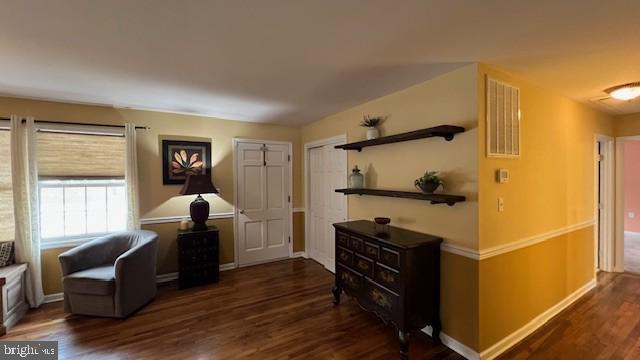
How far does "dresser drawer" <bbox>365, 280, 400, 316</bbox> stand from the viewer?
2.13 metres

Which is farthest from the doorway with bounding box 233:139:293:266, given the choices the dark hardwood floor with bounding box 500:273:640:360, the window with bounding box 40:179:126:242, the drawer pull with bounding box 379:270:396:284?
the dark hardwood floor with bounding box 500:273:640:360

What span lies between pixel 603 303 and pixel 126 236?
18.1ft

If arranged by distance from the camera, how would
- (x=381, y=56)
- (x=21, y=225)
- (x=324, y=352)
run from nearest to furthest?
(x=381, y=56), (x=324, y=352), (x=21, y=225)

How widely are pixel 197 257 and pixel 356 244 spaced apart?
85.3 inches

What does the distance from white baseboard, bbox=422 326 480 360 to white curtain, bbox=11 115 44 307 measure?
4201mm

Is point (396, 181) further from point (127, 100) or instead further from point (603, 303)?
point (127, 100)

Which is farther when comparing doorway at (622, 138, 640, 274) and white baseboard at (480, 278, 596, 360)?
doorway at (622, 138, 640, 274)

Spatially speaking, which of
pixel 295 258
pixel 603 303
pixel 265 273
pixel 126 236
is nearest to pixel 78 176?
pixel 126 236

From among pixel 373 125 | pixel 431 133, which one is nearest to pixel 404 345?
pixel 431 133

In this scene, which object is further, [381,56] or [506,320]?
[506,320]

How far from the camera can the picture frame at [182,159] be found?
3.60 metres

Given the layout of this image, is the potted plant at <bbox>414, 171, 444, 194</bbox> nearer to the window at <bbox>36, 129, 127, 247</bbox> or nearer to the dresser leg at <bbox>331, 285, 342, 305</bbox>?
the dresser leg at <bbox>331, 285, 342, 305</bbox>

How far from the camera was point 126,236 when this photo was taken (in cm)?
318

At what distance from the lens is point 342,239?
2.82 metres
